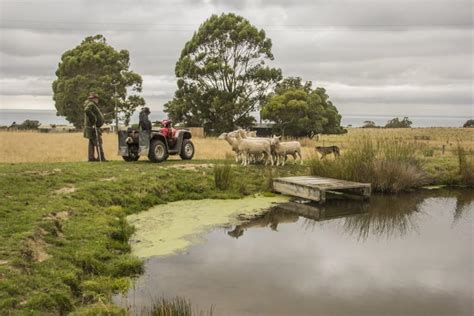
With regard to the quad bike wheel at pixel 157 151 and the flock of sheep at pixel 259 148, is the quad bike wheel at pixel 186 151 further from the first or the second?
the flock of sheep at pixel 259 148

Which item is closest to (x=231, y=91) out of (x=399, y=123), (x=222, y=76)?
(x=222, y=76)

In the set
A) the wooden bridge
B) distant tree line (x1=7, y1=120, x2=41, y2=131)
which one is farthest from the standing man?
distant tree line (x1=7, y1=120, x2=41, y2=131)

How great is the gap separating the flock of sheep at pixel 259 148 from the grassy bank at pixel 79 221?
74cm

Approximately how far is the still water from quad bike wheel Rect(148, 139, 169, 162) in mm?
4827

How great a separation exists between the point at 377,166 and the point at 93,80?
114 ft

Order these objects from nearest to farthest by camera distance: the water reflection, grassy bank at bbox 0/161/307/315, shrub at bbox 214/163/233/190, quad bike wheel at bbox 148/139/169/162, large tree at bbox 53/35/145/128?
grassy bank at bbox 0/161/307/315, the water reflection, shrub at bbox 214/163/233/190, quad bike wheel at bbox 148/139/169/162, large tree at bbox 53/35/145/128

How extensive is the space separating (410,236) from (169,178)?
617 cm

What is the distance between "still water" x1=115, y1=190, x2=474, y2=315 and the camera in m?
5.43

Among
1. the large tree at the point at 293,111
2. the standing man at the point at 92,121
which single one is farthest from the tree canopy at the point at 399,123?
the standing man at the point at 92,121

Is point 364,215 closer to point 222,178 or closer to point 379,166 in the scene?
point 379,166

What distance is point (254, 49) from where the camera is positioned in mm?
35125

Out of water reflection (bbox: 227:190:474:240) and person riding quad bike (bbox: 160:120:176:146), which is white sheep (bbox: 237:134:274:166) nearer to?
person riding quad bike (bbox: 160:120:176:146)

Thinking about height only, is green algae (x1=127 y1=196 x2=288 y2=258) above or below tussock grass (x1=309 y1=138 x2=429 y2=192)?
below

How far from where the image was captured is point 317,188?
1122 centimetres
